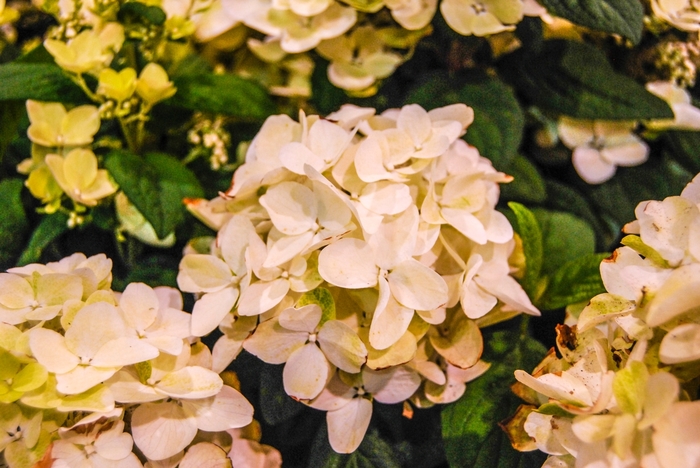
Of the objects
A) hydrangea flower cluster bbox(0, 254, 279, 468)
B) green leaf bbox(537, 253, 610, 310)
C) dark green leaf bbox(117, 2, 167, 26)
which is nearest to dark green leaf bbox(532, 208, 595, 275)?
green leaf bbox(537, 253, 610, 310)

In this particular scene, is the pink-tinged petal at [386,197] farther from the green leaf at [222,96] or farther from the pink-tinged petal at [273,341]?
the green leaf at [222,96]

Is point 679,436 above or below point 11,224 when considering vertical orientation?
above

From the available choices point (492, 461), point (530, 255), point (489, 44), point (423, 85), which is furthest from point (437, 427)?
point (489, 44)

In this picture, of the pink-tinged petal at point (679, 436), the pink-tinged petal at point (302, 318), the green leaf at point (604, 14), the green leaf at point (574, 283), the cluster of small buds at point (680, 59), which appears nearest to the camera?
the pink-tinged petal at point (679, 436)

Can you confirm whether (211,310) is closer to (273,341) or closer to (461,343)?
(273,341)

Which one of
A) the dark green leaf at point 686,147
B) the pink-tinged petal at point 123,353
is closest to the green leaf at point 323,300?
the pink-tinged petal at point 123,353

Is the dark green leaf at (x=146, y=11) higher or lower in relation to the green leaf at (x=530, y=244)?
higher

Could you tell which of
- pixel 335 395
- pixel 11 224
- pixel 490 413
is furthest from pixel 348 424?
pixel 11 224
